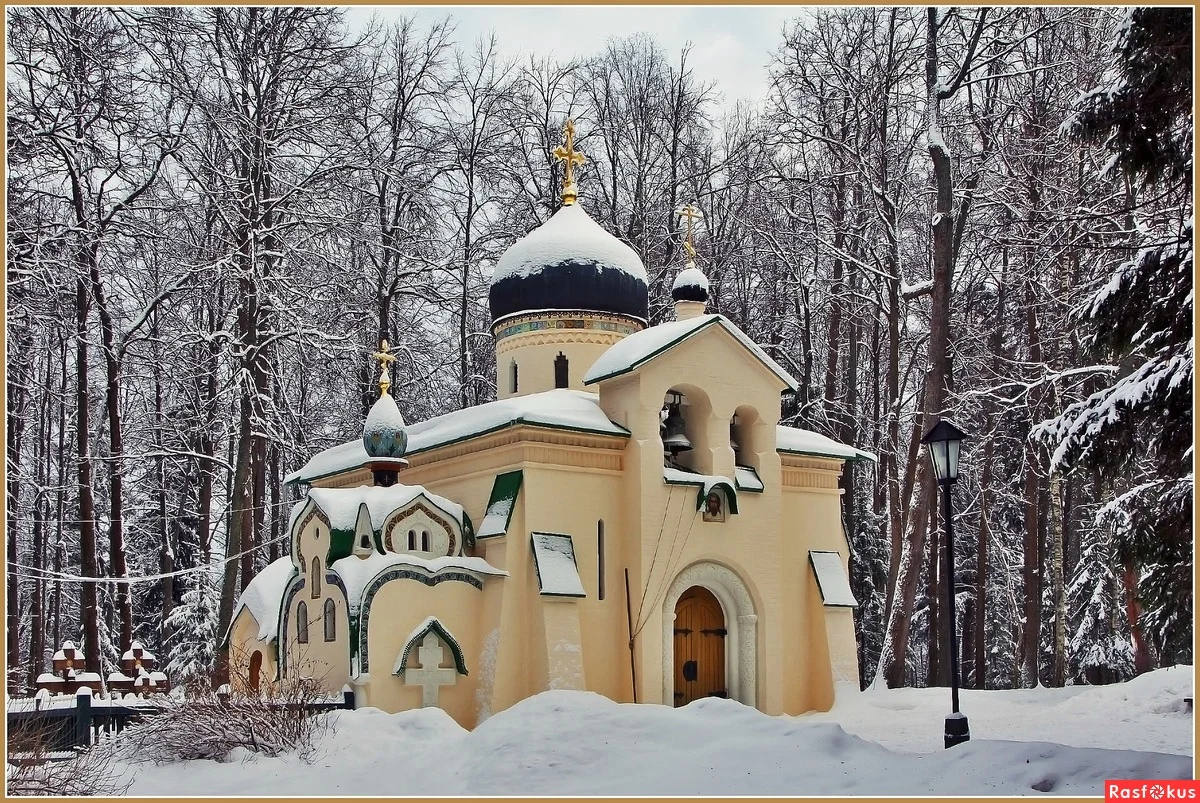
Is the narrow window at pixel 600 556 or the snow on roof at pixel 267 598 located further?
the snow on roof at pixel 267 598

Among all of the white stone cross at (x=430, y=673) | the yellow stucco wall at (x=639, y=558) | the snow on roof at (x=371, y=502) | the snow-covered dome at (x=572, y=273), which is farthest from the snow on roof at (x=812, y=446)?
the white stone cross at (x=430, y=673)

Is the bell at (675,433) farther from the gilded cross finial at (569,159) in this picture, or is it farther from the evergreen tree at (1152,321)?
the evergreen tree at (1152,321)

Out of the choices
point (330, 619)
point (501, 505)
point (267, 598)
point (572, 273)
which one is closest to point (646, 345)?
point (572, 273)

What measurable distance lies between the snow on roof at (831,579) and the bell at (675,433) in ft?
8.74

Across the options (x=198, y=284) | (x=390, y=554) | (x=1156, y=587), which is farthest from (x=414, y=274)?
(x=1156, y=587)

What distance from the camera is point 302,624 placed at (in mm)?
17859

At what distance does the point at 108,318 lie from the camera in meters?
22.7

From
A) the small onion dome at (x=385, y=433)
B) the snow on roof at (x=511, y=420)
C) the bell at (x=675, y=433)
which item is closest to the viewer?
the snow on roof at (x=511, y=420)

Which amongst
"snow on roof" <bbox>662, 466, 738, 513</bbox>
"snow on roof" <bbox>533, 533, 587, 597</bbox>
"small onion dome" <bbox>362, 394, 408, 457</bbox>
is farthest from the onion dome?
"snow on roof" <bbox>662, 466, 738, 513</bbox>

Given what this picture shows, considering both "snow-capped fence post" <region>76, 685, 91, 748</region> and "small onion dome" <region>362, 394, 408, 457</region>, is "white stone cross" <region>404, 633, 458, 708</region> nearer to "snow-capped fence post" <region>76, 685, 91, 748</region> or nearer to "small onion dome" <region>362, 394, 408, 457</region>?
"small onion dome" <region>362, 394, 408, 457</region>

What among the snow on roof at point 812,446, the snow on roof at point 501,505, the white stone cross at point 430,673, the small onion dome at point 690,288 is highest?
the small onion dome at point 690,288

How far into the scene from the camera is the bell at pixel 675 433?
18.9 metres

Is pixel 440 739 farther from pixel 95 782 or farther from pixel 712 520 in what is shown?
pixel 712 520

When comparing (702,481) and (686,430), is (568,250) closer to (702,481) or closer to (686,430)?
(686,430)
